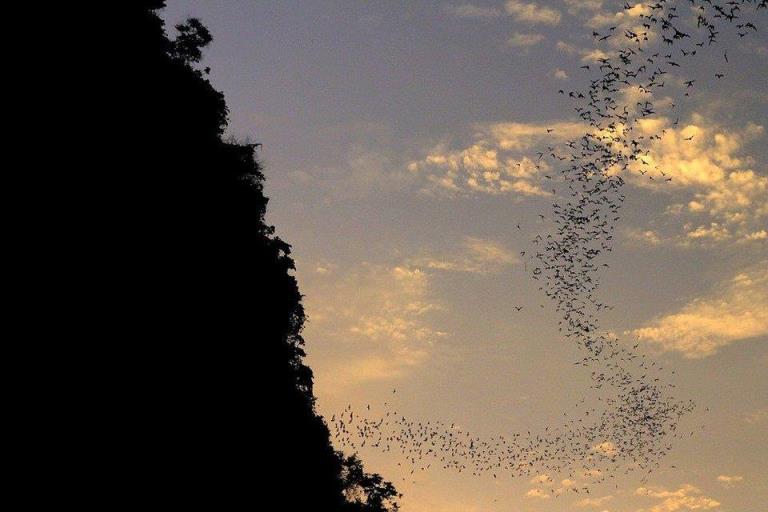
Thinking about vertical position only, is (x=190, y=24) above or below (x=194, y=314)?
above

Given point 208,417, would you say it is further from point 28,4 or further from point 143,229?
point 28,4

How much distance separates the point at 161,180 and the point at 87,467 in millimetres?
13742

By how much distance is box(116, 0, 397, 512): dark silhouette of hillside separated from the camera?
2966 cm

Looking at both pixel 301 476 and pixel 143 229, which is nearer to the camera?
pixel 143 229

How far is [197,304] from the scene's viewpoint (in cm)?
3456

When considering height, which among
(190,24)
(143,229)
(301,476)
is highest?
(190,24)

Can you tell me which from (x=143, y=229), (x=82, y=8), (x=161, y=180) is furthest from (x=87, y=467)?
(x=82, y=8)

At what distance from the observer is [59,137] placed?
28922mm

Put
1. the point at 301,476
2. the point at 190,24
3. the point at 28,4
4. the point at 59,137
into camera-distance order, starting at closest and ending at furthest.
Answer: the point at 59,137, the point at 28,4, the point at 301,476, the point at 190,24

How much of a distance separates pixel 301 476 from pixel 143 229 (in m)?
16.2

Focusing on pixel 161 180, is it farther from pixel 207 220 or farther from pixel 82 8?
pixel 82 8

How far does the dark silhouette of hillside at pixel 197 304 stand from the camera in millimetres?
29656

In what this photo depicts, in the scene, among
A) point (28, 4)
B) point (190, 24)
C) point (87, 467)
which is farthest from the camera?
point (190, 24)

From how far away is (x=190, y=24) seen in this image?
48.2 m
